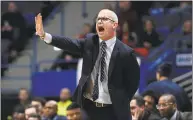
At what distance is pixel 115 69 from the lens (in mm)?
6156

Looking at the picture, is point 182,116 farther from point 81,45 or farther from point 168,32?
point 168,32

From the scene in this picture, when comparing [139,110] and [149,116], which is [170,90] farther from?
[139,110]

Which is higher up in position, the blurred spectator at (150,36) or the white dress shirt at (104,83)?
the blurred spectator at (150,36)

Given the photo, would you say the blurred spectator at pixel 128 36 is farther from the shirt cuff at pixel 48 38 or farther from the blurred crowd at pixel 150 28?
the shirt cuff at pixel 48 38

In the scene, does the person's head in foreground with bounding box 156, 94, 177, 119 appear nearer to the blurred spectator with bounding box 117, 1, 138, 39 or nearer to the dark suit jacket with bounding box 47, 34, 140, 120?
the dark suit jacket with bounding box 47, 34, 140, 120

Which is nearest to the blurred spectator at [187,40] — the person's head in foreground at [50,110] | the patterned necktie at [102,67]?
the person's head in foreground at [50,110]

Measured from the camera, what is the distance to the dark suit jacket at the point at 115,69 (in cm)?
613

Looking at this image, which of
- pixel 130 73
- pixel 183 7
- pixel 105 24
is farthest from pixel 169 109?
pixel 183 7

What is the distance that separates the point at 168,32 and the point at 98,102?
320 inches

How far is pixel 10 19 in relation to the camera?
15.1m

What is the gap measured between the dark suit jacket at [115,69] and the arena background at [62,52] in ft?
19.7

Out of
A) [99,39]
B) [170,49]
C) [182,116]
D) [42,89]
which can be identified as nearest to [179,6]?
[170,49]

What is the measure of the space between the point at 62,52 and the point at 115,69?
848 centimetres

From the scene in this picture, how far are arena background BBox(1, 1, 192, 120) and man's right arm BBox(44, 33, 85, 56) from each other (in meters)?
6.06
